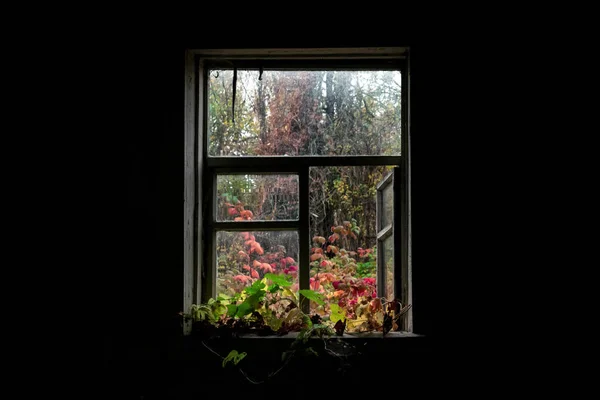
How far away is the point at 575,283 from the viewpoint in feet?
7.16

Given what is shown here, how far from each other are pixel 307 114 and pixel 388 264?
83cm

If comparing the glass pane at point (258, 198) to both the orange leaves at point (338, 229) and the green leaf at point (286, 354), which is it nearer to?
the orange leaves at point (338, 229)

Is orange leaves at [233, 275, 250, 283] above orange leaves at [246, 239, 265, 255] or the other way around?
the other way around

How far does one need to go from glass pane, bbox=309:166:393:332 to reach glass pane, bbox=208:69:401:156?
123mm

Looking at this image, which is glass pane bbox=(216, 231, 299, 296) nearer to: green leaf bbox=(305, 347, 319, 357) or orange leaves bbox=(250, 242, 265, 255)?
orange leaves bbox=(250, 242, 265, 255)

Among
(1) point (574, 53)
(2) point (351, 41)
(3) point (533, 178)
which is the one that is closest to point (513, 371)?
(3) point (533, 178)

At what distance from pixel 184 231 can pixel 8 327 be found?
0.88m

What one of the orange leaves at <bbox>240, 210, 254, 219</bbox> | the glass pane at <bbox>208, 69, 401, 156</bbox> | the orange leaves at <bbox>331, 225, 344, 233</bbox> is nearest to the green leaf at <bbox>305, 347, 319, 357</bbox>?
the orange leaves at <bbox>331, 225, 344, 233</bbox>

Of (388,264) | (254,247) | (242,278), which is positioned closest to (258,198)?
(254,247)

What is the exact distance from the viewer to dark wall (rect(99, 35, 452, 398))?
220 centimetres

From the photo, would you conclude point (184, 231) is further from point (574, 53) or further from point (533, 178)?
point (574, 53)

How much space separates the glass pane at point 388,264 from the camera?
238 centimetres

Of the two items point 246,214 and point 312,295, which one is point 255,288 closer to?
point 312,295

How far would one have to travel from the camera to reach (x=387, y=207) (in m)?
2.44
